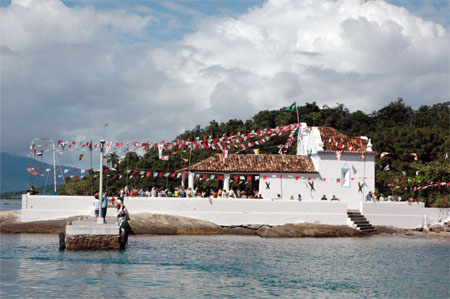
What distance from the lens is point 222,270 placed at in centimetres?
2466

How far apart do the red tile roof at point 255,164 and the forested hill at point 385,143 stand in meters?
2.06

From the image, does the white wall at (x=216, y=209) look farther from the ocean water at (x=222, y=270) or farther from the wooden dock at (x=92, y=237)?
the wooden dock at (x=92, y=237)

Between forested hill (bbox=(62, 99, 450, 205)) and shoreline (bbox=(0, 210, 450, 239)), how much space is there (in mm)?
5596

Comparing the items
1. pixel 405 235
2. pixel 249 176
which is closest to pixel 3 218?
pixel 249 176

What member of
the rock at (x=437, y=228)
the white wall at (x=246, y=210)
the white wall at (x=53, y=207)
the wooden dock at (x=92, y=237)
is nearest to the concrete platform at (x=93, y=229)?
the wooden dock at (x=92, y=237)

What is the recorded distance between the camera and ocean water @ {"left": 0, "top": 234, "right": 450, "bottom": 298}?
20297mm

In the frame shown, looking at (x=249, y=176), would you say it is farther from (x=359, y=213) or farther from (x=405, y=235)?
(x=405, y=235)

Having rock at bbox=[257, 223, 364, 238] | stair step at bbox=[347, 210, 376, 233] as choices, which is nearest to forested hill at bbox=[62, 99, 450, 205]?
stair step at bbox=[347, 210, 376, 233]

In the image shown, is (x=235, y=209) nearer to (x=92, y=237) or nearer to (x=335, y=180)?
(x=335, y=180)

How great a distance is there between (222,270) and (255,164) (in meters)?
21.0

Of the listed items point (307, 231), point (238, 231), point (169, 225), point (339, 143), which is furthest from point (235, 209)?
point (339, 143)

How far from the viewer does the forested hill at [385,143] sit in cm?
4772

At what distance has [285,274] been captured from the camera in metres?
24.1

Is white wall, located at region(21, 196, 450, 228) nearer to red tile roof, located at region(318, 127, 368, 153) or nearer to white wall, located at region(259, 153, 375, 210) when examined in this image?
white wall, located at region(259, 153, 375, 210)
